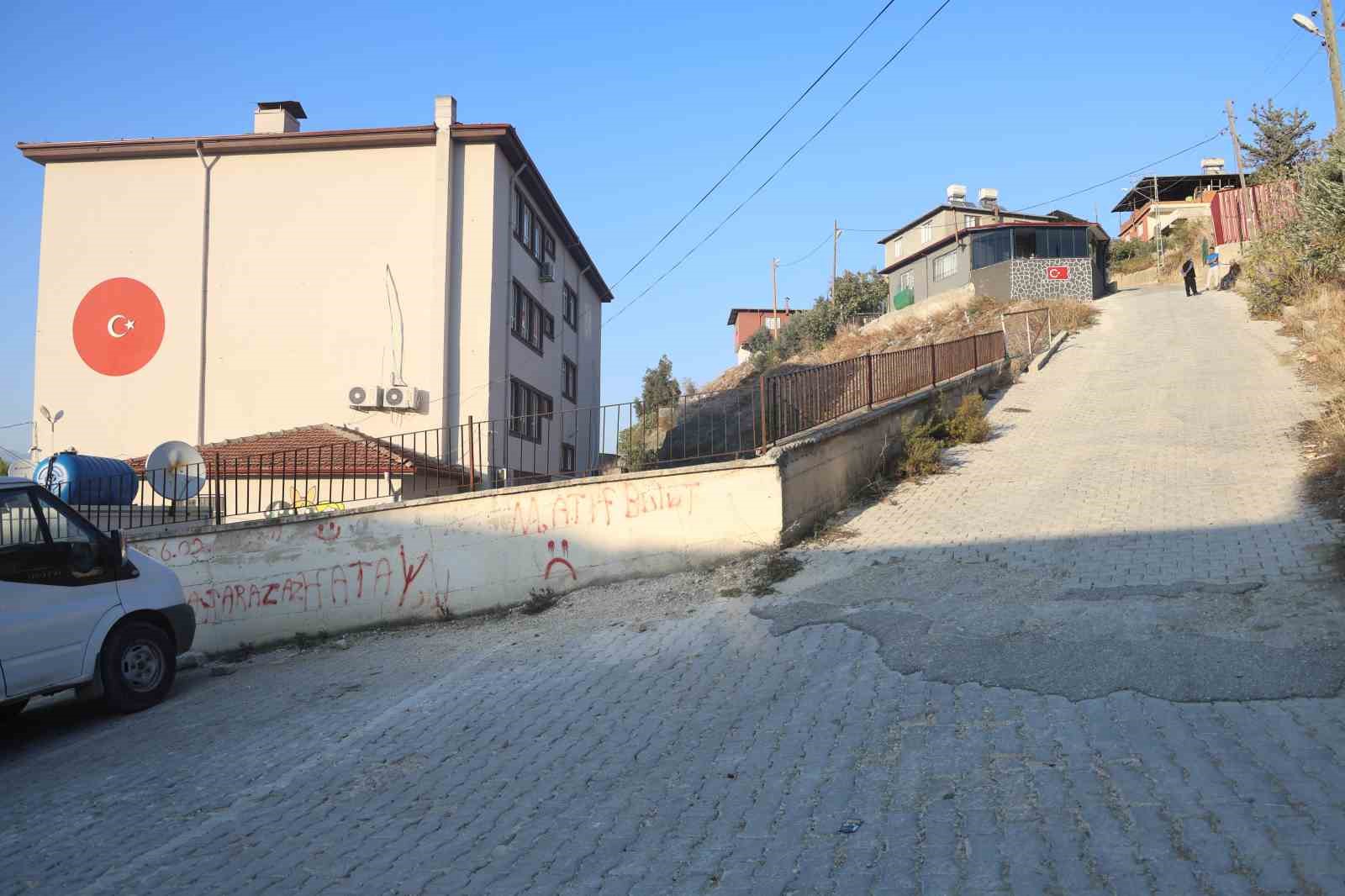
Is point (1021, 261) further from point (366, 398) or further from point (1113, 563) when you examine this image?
point (1113, 563)

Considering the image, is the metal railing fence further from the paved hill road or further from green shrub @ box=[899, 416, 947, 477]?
the paved hill road

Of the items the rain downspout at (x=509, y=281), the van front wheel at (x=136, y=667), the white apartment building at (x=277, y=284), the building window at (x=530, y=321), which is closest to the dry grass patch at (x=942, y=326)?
the building window at (x=530, y=321)

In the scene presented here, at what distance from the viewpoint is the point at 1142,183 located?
194 ft

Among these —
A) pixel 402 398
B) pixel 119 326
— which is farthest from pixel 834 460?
pixel 119 326

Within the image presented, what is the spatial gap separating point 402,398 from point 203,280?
19.6 feet

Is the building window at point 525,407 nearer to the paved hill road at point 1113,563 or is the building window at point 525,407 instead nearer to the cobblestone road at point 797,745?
the paved hill road at point 1113,563

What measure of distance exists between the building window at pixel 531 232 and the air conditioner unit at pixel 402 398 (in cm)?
505

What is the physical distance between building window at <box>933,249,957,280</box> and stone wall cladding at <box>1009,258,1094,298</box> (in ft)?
12.0

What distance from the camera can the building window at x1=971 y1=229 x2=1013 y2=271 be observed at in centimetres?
3688

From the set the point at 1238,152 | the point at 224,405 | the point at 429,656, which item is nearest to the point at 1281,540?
the point at 429,656

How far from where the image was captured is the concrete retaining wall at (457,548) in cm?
992

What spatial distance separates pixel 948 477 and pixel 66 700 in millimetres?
10958

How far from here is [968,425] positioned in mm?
14719

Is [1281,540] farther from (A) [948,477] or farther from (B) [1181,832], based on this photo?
(B) [1181,832]
